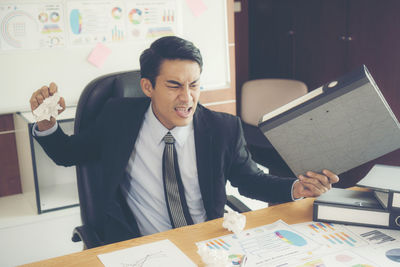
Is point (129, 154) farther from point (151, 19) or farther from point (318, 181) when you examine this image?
point (151, 19)

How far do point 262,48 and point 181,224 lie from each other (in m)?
3.11

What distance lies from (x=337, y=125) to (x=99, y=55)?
6.15 feet

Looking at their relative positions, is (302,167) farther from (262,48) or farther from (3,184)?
(262,48)

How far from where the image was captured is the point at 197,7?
2891mm

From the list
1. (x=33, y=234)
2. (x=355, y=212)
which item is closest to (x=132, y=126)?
(x=355, y=212)

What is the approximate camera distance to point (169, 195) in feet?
4.65

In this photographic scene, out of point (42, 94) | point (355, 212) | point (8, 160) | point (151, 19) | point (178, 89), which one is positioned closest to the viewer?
point (355, 212)

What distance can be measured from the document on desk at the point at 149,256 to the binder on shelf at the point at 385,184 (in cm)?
56

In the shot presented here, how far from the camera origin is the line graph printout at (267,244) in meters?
1.02

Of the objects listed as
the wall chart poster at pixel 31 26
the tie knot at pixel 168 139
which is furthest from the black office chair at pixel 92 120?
the wall chart poster at pixel 31 26

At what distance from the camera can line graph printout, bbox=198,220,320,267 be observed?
1.02 m

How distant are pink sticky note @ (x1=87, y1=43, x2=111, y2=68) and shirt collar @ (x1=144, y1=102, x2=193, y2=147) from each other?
1256mm

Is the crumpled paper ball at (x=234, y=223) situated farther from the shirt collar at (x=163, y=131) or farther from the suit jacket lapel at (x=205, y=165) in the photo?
the shirt collar at (x=163, y=131)

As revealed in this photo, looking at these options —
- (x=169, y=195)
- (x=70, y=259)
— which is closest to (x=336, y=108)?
(x=169, y=195)
